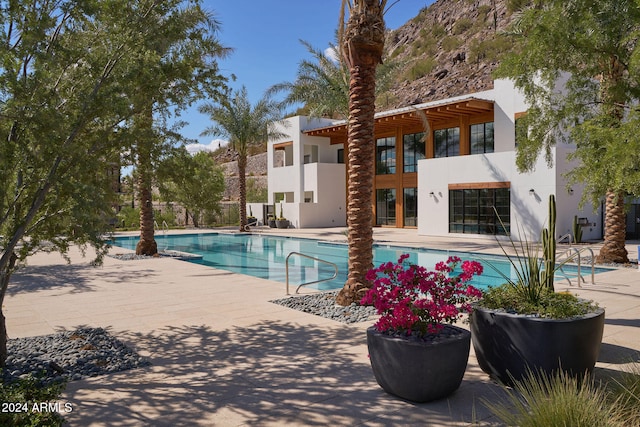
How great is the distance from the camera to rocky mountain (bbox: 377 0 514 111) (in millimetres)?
56625

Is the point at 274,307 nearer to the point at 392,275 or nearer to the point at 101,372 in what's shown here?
the point at 101,372

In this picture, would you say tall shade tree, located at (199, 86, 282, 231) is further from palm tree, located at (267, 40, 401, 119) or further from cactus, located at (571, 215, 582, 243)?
cactus, located at (571, 215, 582, 243)

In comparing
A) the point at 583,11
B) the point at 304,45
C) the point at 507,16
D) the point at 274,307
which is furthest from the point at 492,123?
the point at 507,16

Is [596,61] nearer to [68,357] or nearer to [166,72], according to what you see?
[166,72]

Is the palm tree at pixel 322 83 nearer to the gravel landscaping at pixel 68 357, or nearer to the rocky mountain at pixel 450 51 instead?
the gravel landscaping at pixel 68 357

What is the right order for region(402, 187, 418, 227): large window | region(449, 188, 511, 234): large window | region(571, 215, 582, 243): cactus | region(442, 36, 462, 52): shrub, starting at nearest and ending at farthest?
region(571, 215, 582, 243): cactus → region(449, 188, 511, 234): large window → region(402, 187, 418, 227): large window → region(442, 36, 462, 52): shrub

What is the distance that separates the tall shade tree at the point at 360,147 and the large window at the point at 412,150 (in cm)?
2125

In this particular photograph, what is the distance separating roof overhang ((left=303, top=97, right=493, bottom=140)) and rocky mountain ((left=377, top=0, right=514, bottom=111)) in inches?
870

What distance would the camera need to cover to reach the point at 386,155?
31.8 m

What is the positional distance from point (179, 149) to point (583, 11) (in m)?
6.51

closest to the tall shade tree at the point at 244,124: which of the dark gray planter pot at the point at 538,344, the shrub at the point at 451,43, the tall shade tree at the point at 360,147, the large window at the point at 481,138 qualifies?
the large window at the point at 481,138

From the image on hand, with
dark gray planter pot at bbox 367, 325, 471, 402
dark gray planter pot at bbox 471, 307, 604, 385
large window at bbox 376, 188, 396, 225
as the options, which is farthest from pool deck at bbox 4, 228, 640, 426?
large window at bbox 376, 188, 396, 225

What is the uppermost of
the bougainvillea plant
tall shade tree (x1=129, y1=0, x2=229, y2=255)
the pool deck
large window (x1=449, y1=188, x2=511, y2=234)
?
tall shade tree (x1=129, y1=0, x2=229, y2=255)

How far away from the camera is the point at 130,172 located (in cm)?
629
